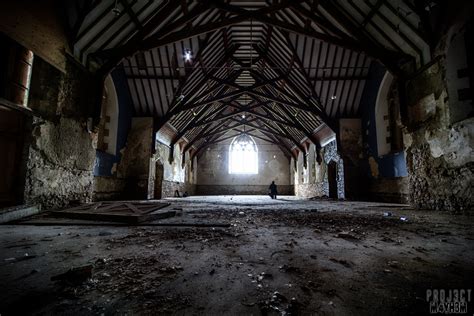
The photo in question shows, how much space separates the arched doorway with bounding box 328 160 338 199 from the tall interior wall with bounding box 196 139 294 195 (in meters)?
8.76

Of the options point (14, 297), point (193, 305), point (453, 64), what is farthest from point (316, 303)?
point (453, 64)

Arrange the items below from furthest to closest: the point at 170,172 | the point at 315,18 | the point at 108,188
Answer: the point at 170,172 → the point at 108,188 → the point at 315,18

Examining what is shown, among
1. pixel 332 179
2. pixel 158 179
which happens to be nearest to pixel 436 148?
pixel 332 179

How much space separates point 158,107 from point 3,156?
24.3 feet

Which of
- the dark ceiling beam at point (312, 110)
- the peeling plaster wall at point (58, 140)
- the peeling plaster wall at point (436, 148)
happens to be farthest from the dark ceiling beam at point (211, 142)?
the peeling plaster wall at point (436, 148)

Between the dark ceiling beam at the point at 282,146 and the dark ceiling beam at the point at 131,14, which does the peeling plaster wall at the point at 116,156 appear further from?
the dark ceiling beam at the point at 282,146

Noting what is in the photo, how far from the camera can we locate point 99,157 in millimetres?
8547

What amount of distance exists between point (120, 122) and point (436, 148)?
11181 mm

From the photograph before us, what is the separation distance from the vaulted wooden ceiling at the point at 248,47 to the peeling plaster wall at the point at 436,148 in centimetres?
97

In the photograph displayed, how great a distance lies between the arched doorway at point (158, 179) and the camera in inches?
486

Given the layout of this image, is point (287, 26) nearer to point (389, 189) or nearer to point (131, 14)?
point (131, 14)

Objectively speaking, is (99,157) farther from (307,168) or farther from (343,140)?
(307,168)

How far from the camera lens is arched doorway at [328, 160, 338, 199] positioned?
40.4 ft

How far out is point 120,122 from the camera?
10.1 meters
